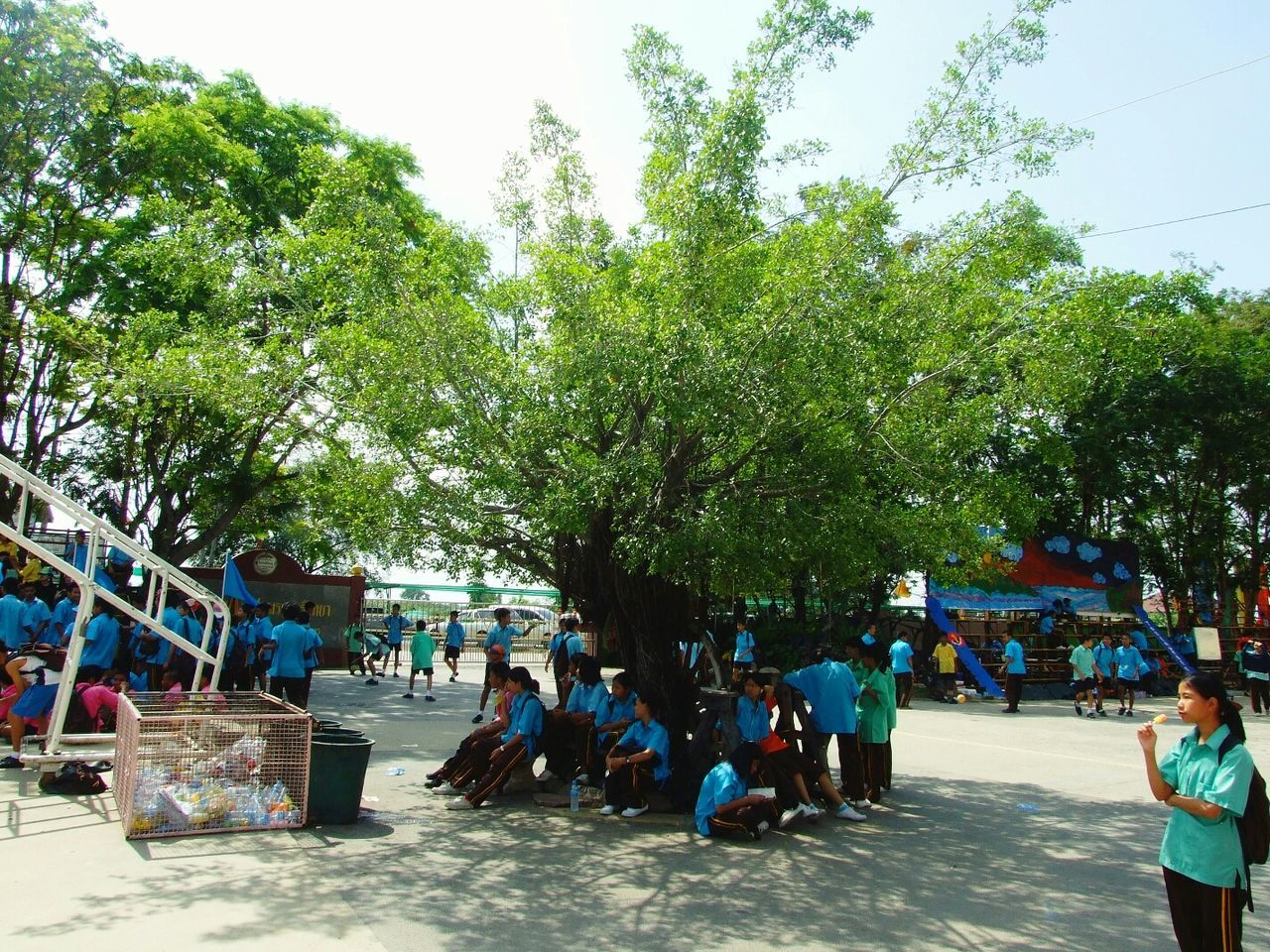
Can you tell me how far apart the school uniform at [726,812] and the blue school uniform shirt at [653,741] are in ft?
2.35

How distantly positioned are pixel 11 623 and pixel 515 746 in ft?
25.1

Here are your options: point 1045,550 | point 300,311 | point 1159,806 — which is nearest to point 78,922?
point 300,311

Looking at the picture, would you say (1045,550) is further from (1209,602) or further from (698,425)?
(698,425)

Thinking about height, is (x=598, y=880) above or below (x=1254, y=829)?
below

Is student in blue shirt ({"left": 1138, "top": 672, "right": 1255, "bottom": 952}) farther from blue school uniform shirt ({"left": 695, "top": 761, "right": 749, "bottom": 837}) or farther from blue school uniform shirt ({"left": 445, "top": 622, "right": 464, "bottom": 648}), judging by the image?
blue school uniform shirt ({"left": 445, "top": 622, "right": 464, "bottom": 648})

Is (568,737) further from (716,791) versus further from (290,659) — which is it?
(290,659)

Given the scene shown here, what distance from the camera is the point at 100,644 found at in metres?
11.1

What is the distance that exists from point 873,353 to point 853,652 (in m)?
3.25

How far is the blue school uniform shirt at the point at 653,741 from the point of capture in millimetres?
8953

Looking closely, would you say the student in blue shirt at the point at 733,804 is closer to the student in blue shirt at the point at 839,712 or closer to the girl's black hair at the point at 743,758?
the girl's black hair at the point at 743,758

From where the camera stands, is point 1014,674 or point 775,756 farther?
point 1014,674

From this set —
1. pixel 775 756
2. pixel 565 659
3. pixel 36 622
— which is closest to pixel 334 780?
pixel 775 756

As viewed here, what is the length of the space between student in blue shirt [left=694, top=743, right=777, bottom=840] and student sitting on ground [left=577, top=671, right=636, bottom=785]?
1.48 meters

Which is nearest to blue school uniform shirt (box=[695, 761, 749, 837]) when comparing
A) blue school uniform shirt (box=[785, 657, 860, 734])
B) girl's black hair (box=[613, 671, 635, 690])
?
blue school uniform shirt (box=[785, 657, 860, 734])
